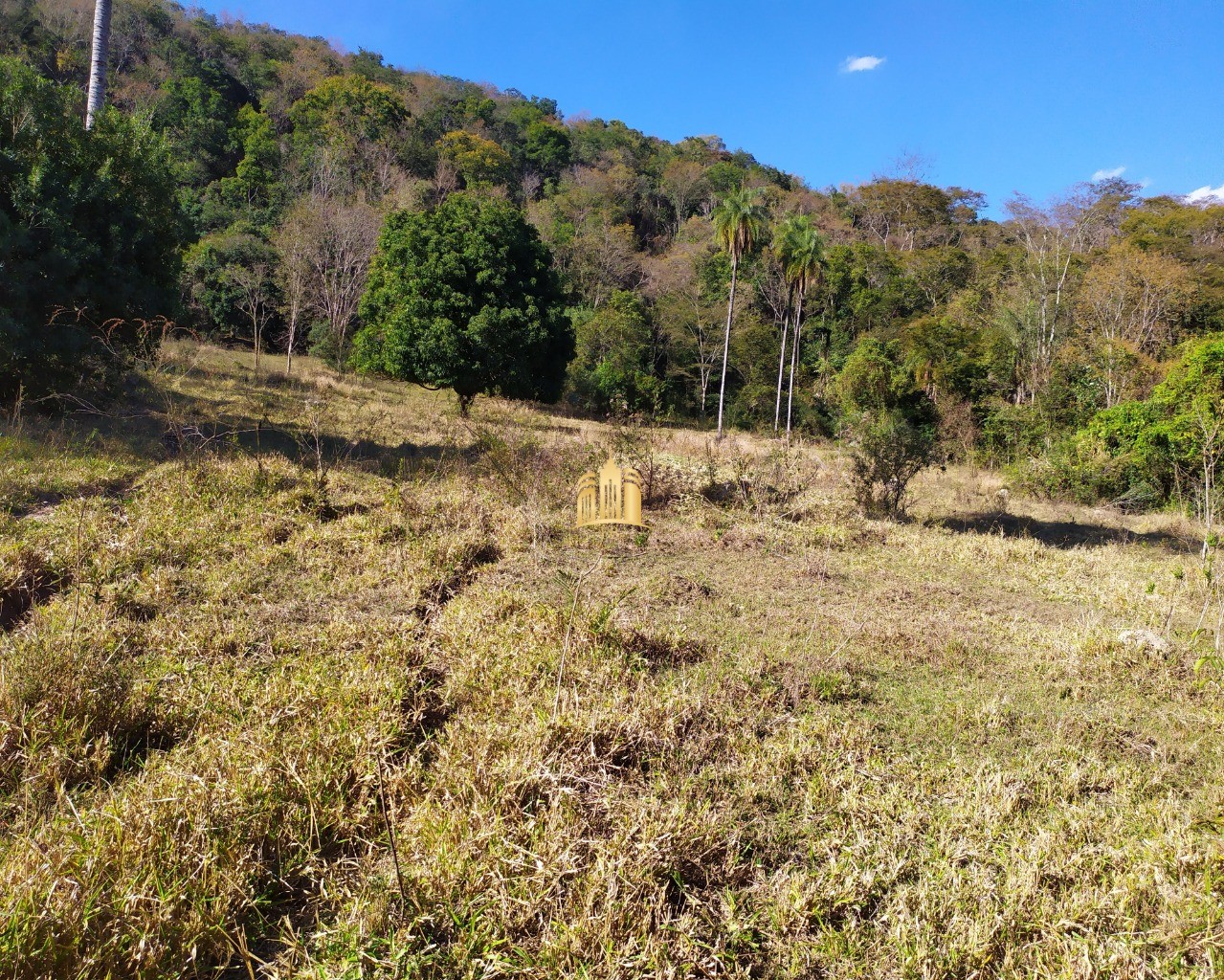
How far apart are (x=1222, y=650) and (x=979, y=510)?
Answer: 6.85 m

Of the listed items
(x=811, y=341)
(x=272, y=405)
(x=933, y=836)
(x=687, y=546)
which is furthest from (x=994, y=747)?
(x=811, y=341)

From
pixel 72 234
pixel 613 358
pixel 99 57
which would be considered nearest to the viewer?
pixel 72 234

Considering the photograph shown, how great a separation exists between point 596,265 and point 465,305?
21.9m

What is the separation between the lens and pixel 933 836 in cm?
274

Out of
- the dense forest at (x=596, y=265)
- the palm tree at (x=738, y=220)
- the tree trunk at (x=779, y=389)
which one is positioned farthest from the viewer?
the tree trunk at (x=779, y=389)

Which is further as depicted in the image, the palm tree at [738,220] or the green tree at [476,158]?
the green tree at [476,158]

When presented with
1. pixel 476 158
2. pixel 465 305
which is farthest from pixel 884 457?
pixel 476 158

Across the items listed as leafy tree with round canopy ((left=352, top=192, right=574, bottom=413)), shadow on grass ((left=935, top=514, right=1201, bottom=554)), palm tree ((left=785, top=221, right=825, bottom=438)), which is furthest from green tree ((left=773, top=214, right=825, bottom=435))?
shadow on grass ((left=935, top=514, right=1201, bottom=554))

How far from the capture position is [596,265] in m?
35.2

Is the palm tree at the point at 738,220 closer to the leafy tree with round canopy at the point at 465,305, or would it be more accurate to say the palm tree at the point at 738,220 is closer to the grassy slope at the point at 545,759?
the leafy tree with round canopy at the point at 465,305

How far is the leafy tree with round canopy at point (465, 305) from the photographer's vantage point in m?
14.6

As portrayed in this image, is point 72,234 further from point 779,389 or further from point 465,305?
point 779,389

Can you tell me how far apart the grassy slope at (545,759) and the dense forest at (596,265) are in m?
4.29

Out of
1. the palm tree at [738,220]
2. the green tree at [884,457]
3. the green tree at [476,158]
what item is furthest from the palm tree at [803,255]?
the green tree at [476,158]
